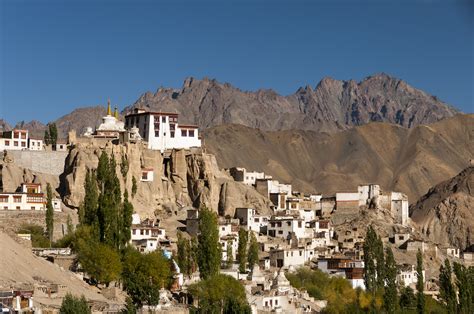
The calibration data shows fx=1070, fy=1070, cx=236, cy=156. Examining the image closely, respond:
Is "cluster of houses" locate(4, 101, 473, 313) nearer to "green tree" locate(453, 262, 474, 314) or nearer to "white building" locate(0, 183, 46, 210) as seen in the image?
"white building" locate(0, 183, 46, 210)

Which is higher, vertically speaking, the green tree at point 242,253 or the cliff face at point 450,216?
the cliff face at point 450,216

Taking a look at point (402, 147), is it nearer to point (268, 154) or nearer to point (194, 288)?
point (268, 154)

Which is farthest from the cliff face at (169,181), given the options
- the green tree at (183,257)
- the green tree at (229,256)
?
the green tree at (183,257)

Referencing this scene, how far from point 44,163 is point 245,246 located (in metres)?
13.7

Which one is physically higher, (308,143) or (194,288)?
(308,143)

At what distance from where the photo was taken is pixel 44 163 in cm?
5891

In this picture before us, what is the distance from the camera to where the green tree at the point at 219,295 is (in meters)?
36.6

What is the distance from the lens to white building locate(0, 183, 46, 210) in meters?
54.0

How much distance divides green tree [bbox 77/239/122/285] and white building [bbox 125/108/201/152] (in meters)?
23.3

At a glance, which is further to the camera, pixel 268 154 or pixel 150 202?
pixel 268 154

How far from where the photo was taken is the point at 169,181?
62219 millimetres

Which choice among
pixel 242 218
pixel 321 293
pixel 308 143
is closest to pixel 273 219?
pixel 242 218

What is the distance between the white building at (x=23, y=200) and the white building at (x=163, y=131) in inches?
411

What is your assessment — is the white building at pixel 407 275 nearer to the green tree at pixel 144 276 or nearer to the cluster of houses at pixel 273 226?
the cluster of houses at pixel 273 226
